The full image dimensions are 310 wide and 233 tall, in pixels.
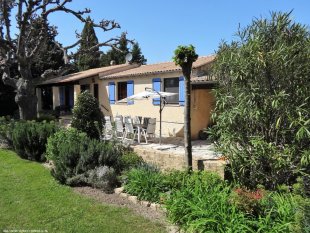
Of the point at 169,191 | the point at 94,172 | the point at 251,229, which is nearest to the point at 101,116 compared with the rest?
the point at 94,172

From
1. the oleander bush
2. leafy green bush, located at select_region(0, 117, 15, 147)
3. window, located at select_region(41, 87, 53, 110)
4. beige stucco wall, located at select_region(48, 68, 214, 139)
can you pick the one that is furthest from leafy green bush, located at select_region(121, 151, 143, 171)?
window, located at select_region(41, 87, 53, 110)

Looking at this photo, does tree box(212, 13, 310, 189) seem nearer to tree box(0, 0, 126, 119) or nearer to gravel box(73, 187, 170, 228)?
gravel box(73, 187, 170, 228)

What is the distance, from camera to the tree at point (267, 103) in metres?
6.54

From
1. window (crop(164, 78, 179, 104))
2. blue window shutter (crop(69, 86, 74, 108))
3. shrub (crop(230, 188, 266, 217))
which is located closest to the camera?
shrub (crop(230, 188, 266, 217))

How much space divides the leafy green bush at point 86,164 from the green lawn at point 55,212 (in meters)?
0.36

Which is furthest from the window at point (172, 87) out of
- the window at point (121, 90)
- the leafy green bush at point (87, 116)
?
the leafy green bush at point (87, 116)

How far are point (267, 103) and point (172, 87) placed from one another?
9709mm

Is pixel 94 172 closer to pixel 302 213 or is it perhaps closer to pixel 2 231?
pixel 2 231

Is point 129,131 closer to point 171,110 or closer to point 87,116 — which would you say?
point 87,116

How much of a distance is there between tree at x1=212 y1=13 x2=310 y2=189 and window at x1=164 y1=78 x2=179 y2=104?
8620mm

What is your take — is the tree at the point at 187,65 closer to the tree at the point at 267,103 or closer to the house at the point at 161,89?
the tree at the point at 267,103

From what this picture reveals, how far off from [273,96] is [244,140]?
115 cm

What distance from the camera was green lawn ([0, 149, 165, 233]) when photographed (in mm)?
5707

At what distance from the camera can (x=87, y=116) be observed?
12.3 m
